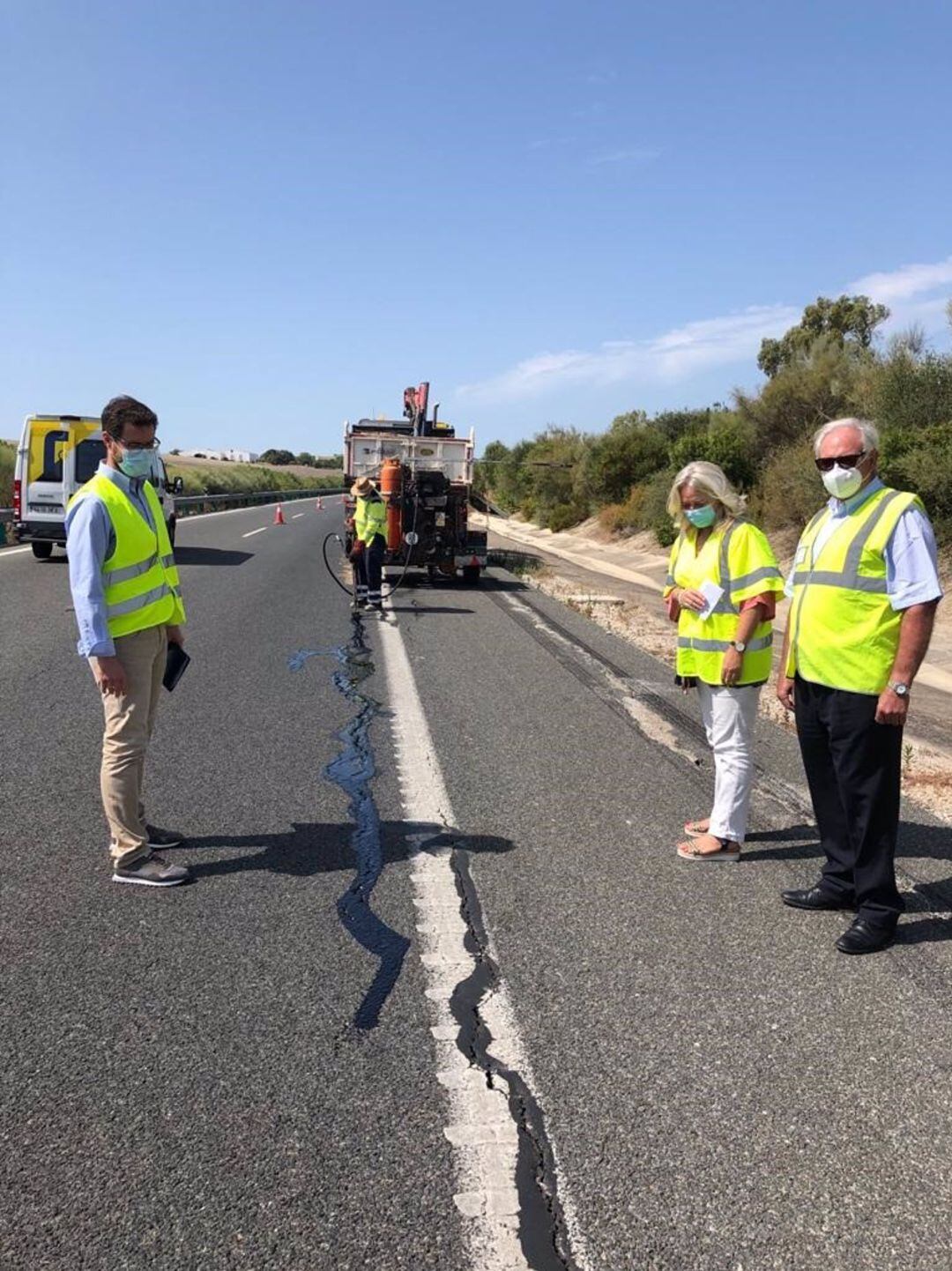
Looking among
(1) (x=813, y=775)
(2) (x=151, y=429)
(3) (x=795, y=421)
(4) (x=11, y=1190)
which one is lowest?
(4) (x=11, y=1190)

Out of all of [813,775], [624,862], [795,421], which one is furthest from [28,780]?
[795,421]

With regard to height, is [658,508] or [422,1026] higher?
[658,508]

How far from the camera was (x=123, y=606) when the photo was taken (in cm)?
429

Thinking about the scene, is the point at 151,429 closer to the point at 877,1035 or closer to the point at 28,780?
the point at 28,780

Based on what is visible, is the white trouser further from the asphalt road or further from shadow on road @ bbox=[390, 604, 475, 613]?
shadow on road @ bbox=[390, 604, 475, 613]

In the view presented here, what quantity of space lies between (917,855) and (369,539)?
9.34m

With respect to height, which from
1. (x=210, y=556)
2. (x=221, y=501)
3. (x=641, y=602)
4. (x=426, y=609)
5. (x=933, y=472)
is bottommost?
(x=641, y=602)

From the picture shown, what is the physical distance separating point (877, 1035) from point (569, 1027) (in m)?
0.96

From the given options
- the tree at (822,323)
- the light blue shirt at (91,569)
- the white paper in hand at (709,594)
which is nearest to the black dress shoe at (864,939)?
the white paper in hand at (709,594)

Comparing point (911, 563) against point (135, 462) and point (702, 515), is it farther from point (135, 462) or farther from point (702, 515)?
point (135, 462)

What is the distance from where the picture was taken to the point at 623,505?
35250 millimetres

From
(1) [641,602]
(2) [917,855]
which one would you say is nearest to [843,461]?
(2) [917,855]

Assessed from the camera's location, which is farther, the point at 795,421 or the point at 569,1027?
the point at 795,421

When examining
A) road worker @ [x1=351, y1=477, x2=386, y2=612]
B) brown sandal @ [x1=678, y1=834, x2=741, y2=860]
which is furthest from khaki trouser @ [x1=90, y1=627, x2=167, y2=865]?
road worker @ [x1=351, y1=477, x2=386, y2=612]
